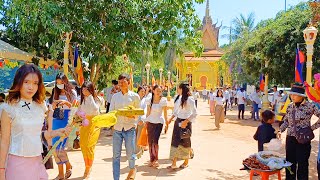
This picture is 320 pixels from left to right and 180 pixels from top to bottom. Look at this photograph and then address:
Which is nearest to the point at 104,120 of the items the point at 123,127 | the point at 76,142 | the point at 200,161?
the point at 123,127

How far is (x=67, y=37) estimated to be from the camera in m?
11.3

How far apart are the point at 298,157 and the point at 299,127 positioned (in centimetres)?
43

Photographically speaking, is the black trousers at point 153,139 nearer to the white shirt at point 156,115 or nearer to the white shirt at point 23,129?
the white shirt at point 156,115

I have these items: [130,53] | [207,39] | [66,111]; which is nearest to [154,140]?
[66,111]

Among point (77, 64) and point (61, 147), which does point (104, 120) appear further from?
point (77, 64)

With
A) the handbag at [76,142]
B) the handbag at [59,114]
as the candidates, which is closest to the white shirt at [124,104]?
the handbag at [59,114]

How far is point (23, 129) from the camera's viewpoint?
9.73 feet

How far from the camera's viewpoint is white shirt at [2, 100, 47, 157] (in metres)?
2.94

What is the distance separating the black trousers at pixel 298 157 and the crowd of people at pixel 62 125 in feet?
6.79

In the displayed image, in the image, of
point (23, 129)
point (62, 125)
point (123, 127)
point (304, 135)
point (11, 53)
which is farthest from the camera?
point (11, 53)

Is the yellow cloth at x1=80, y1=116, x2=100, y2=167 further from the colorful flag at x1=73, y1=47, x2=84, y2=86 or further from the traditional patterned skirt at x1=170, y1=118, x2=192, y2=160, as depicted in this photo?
the colorful flag at x1=73, y1=47, x2=84, y2=86

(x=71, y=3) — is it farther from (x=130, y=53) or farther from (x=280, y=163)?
(x=280, y=163)

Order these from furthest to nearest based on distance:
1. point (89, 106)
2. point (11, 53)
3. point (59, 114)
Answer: point (11, 53) < point (89, 106) < point (59, 114)

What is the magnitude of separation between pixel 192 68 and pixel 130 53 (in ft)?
143
